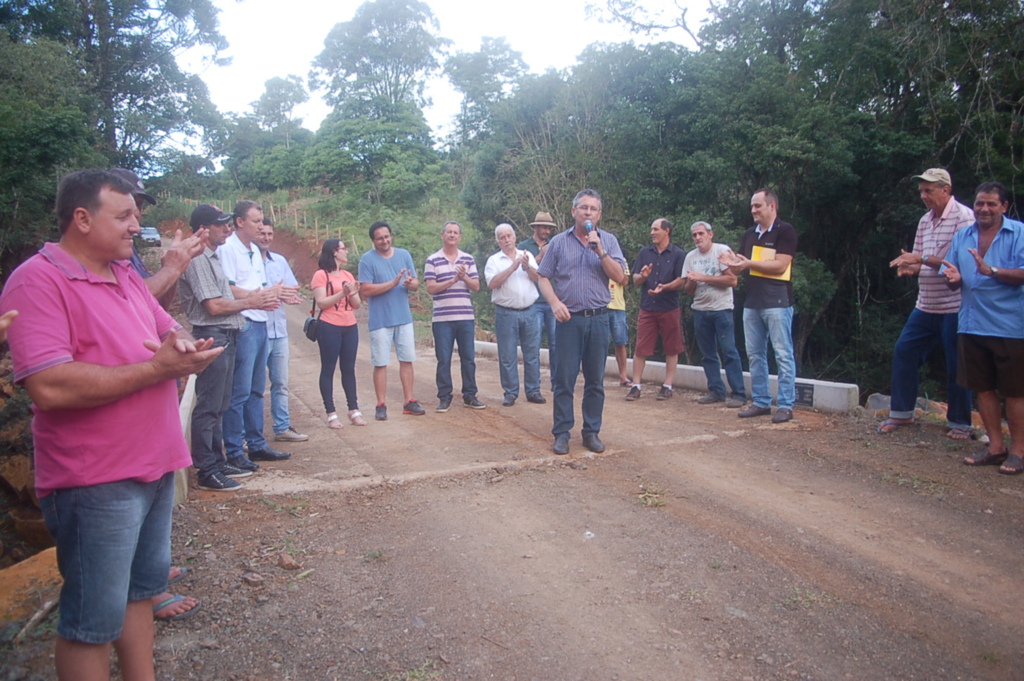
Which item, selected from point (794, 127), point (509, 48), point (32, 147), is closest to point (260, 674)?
point (794, 127)

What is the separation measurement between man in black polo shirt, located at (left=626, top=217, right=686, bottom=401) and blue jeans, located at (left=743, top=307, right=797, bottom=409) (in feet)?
3.53

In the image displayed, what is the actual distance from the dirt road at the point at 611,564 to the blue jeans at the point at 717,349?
5.32 ft

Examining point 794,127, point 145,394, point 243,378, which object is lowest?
point 243,378

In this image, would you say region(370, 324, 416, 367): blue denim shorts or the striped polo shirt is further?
region(370, 324, 416, 367): blue denim shorts

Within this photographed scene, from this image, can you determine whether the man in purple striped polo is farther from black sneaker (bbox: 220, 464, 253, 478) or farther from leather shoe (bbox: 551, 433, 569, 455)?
black sneaker (bbox: 220, 464, 253, 478)

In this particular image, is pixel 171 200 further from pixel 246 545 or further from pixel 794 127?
pixel 246 545

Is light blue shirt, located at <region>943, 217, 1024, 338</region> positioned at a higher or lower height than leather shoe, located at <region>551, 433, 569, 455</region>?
higher

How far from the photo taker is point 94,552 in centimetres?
224

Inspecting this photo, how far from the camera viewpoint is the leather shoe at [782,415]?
671 centimetres

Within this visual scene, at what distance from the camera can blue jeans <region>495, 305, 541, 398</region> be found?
801 cm

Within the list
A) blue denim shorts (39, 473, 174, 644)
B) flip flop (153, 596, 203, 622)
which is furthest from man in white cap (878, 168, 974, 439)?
blue denim shorts (39, 473, 174, 644)

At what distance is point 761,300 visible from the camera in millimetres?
6895

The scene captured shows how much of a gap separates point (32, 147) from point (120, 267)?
16.9 meters

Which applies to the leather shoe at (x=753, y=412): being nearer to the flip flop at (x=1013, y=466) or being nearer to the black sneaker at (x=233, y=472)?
the flip flop at (x=1013, y=466)
